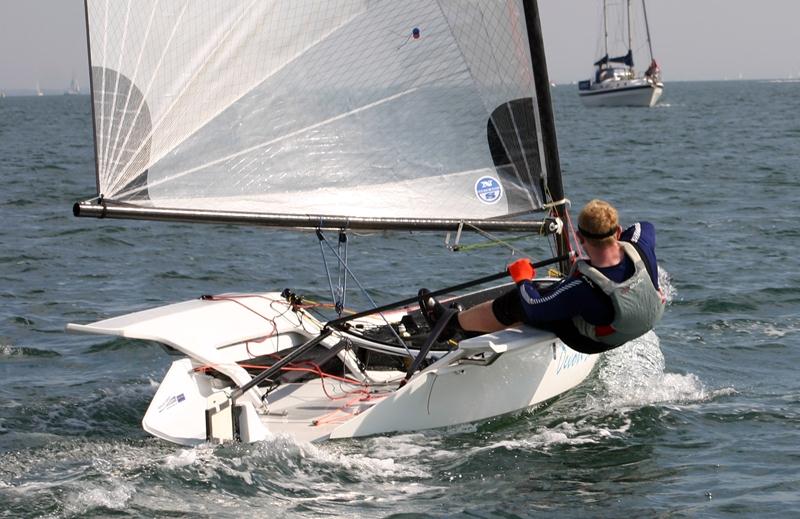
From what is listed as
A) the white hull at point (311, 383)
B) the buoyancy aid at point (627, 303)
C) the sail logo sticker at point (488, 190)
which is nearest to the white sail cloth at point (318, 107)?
the sail logo sticker at point (488, 190)

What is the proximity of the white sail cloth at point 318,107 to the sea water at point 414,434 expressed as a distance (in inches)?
49.4

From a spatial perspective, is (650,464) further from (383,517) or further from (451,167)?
(451,167)

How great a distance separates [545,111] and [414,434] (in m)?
1.85

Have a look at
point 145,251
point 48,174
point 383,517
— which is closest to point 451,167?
point 383,517

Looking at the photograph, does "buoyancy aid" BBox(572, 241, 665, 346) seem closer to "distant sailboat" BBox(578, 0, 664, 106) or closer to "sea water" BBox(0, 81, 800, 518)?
"sea water" BBox(0, 81, 800, 518)

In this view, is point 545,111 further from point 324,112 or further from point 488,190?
point 324,112

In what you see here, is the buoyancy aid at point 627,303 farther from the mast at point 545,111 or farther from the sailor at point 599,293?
the mast at point 545,111

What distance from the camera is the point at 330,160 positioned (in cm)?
620

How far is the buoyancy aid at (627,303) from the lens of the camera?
5.31 m

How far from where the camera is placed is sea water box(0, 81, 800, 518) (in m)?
4.77

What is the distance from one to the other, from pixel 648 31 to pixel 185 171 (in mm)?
50903

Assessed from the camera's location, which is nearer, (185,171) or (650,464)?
(650,464)

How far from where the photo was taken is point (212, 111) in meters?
5.96

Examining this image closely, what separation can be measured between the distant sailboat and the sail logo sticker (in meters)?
49.5
